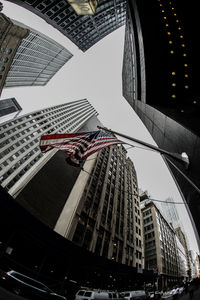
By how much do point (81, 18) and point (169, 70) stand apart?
5588cm

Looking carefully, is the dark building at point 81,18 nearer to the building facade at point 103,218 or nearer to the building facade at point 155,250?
the building facade at point 103,218

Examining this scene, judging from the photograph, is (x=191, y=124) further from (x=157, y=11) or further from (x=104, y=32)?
(x=104, y=32)

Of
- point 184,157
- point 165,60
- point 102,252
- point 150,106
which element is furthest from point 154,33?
point 102,252

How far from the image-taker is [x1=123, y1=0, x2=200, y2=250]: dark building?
7.21m

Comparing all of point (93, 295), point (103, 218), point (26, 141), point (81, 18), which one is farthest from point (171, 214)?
point (81, 18)

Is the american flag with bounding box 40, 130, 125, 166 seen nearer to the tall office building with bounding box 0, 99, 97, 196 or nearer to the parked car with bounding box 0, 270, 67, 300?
the parked car with bounding box 0, 270, 67, 300

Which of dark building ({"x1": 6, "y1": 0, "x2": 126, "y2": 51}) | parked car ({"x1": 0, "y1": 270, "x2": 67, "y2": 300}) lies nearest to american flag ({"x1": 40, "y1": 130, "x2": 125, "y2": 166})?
parked car ({"x1": 0, "y1": 270, "x2": 67, "y2": 300})

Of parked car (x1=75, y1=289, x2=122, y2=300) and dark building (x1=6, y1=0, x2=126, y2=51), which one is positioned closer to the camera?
parked car (x1=75, y1=289, x2=122, y2=300)

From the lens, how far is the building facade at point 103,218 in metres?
25.2

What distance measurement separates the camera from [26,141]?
224 feet

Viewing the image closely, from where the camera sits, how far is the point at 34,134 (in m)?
75.2

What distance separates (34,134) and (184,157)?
80441 millimetres

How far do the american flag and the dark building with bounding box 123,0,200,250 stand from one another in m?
3.27

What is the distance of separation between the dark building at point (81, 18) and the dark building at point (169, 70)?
3695cm
